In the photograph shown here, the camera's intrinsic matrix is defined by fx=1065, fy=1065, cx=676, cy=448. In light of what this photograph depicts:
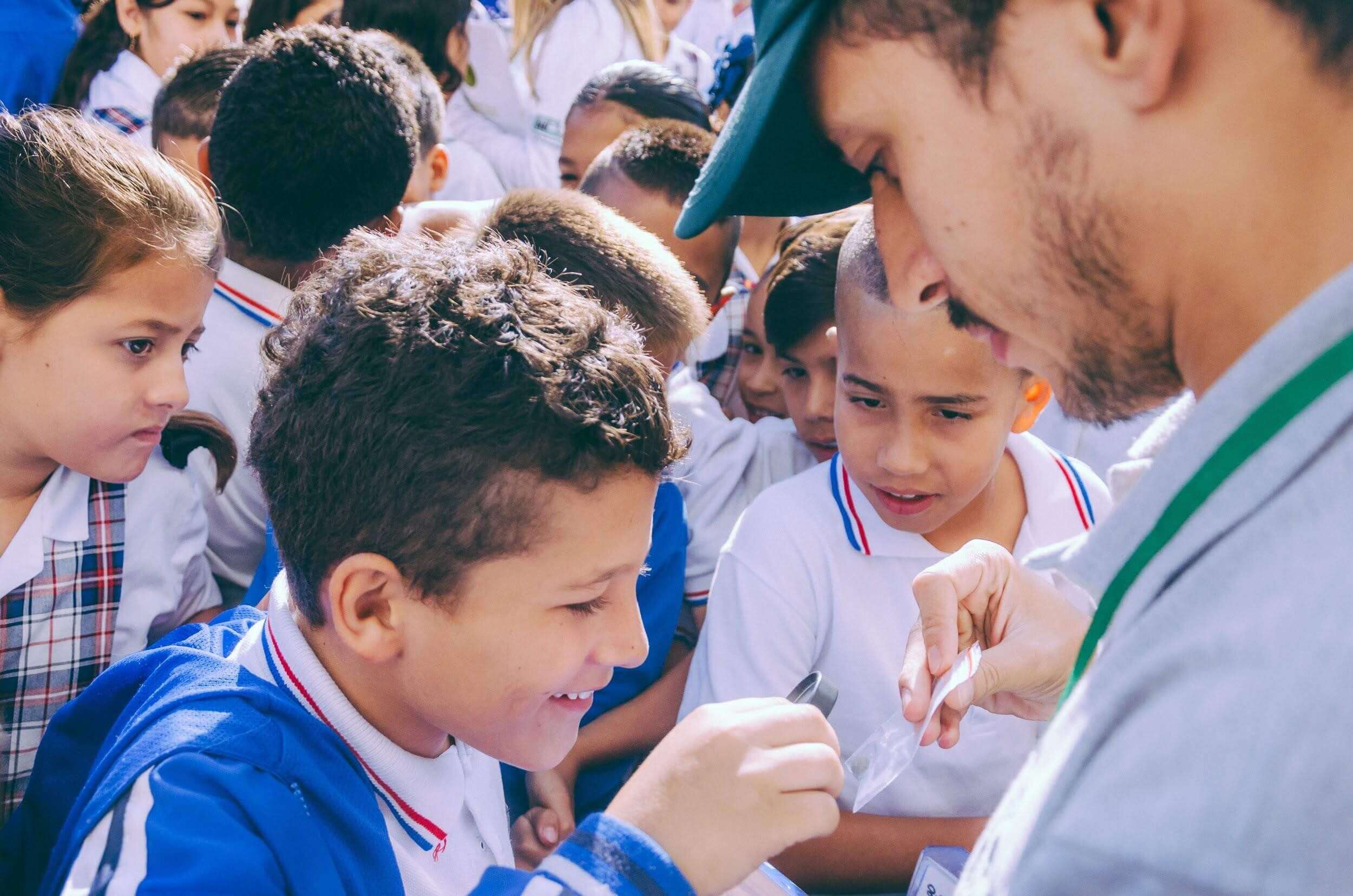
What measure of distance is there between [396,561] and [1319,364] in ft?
3.19

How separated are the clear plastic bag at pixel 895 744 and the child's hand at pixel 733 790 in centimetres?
13

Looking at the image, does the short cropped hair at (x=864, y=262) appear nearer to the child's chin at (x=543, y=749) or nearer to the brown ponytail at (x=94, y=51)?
the child's chin at (x=543, y=749)

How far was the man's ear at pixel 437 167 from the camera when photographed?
3.50 metres

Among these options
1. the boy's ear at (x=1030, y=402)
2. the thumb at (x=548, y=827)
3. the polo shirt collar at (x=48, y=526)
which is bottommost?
the thumb at (x=548, y=827)

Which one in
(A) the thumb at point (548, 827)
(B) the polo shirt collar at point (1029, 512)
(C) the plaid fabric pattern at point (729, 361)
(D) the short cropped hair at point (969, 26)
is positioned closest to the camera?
(D) the short cropped hair at point (969, 26)

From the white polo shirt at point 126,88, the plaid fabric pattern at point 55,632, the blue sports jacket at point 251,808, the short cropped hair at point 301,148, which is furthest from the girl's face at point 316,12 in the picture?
the blue sports jacket at point 251,808

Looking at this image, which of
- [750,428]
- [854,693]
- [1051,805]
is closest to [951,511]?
[854,693]

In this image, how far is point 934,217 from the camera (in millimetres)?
968

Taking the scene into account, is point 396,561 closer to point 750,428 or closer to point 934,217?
point 934,217

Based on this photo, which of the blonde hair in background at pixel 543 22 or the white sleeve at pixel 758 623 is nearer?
the white sleeve at pixel 758 623

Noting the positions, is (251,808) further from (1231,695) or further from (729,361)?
(729,361)

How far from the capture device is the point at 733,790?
3.55ft

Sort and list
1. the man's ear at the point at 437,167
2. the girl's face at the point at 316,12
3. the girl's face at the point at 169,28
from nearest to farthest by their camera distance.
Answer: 1. the man's ear at the point at 437,167
2. the girl's face at the point at 169,28
3. the girl's face at the point at 316,12

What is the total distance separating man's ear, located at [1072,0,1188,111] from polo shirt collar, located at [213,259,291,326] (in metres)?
2.05
